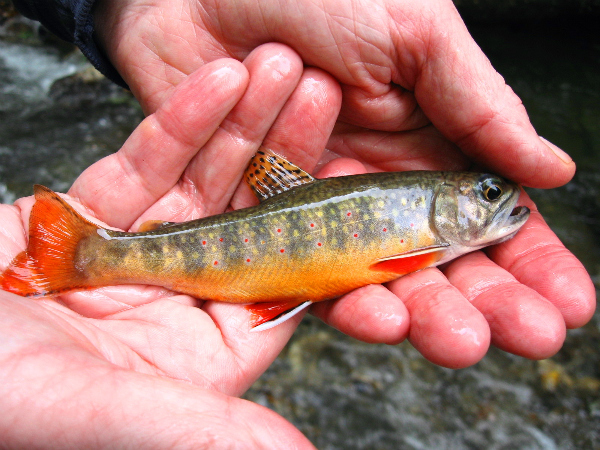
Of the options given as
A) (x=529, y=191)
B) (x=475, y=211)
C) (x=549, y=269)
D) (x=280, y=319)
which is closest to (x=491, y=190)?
(x=475, y=211)

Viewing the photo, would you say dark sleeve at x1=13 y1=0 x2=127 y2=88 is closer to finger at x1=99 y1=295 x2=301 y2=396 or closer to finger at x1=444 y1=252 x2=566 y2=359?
finger at x1=99 y1=295 x2=301 y2=396

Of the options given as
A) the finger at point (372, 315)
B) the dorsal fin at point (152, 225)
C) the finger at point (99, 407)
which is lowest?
the finger at point (372, 315)

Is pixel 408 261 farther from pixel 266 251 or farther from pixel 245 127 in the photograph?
pixel 245 127

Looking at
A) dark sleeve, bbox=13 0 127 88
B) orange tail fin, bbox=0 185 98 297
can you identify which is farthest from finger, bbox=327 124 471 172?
dark sleeve, bbox=13 0 127 88

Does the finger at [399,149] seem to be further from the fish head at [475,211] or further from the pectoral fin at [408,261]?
the pectoral fin at [408,261]

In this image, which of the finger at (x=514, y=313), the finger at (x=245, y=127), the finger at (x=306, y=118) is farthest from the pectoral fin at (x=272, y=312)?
the finger at (x=306, y=118)
